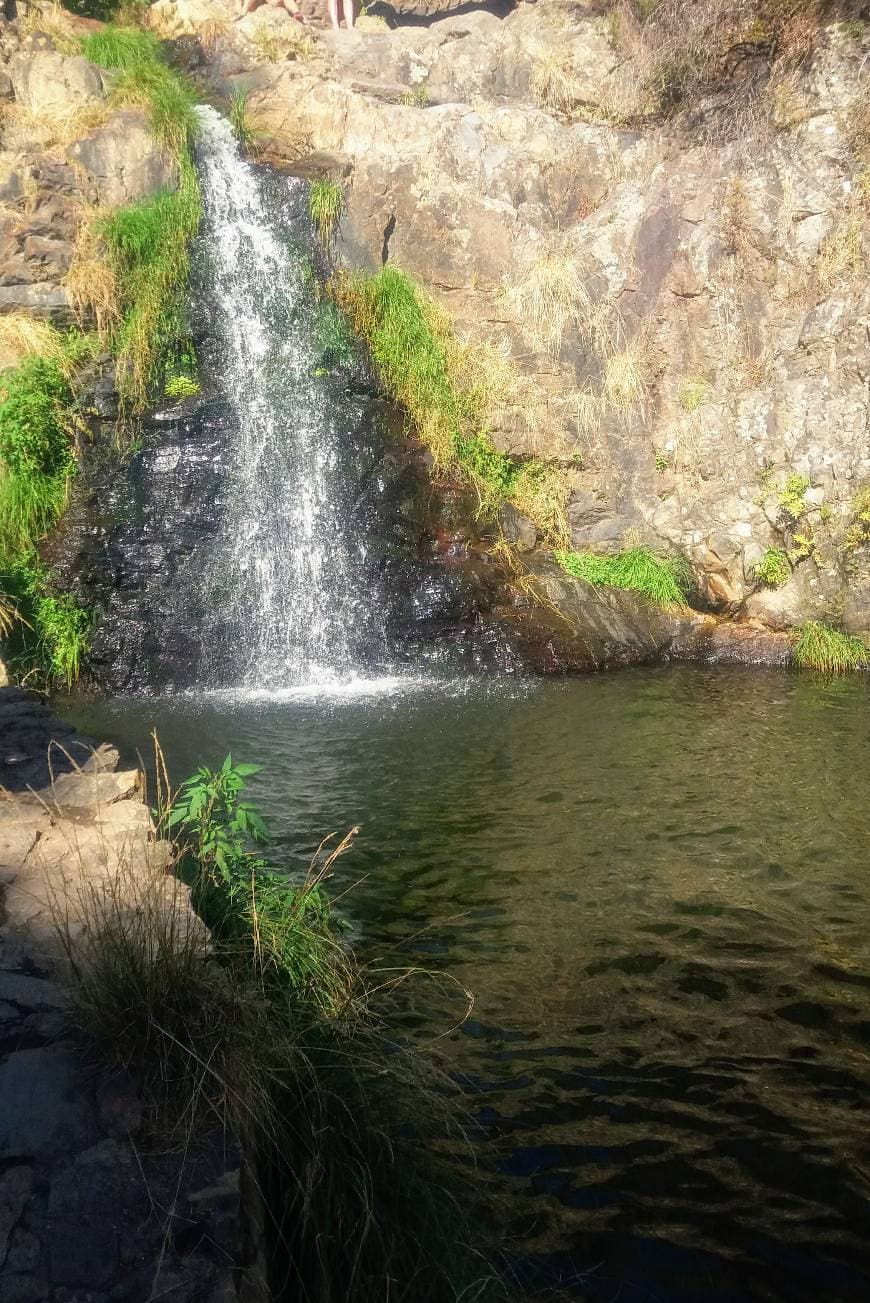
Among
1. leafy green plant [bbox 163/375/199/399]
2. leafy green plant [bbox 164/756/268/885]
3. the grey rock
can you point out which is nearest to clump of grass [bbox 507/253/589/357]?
leafy green plant [bbox 163/375/199/399]

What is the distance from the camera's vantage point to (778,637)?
10180 mm

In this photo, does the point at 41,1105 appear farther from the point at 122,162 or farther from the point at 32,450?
the point at 122,162

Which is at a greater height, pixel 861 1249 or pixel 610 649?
pixel 610 649

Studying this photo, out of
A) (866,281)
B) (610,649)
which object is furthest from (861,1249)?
(866,281)

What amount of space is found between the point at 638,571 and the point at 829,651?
6.96 ft

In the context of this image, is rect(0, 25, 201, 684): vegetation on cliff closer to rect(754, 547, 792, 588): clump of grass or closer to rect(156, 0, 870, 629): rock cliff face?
rect(156, 0, 870, 629): rock cliff face

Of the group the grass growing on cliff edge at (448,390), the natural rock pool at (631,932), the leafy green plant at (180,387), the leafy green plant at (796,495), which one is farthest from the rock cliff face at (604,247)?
the natural rock pool at (631,932)

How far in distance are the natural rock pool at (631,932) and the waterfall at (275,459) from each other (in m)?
1.48

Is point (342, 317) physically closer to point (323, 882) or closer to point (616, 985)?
point (323, 882)

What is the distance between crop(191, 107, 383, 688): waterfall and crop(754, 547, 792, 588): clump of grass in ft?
13.8

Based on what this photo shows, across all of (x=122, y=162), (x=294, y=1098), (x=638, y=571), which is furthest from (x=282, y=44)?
(x=294, y=1098)

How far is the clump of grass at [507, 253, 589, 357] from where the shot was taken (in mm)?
11148

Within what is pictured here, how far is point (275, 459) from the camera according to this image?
10.3 metres

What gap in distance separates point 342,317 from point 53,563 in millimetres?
4442
